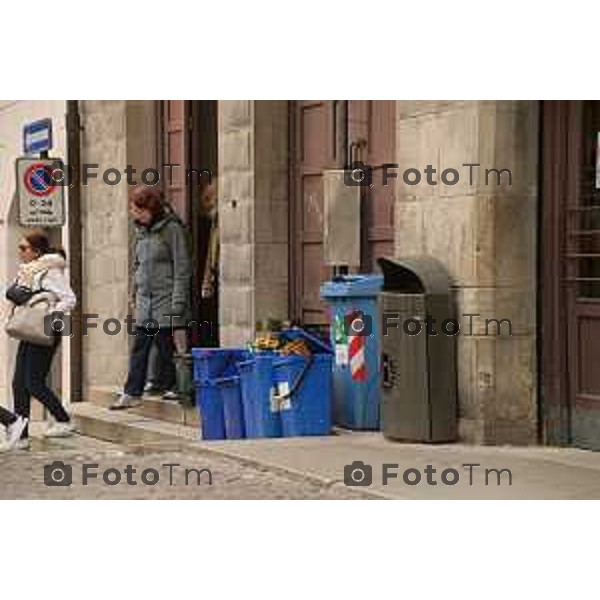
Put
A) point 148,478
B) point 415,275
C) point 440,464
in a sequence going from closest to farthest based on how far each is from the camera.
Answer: point 440,464
point 148,478
point 415,275

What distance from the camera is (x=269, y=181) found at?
10266 millimetres

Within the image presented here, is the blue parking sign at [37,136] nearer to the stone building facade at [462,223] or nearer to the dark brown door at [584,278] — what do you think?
the stone building facade at [462,223]

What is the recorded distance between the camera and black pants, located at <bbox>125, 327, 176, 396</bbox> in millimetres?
10172

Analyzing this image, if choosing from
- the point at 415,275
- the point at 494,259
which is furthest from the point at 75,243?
the point at 494,259

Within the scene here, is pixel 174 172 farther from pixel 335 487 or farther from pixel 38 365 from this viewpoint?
pixel 335 487

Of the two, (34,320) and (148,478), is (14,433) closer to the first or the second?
(34,320)

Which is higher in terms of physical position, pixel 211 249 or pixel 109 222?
pixel 109 222

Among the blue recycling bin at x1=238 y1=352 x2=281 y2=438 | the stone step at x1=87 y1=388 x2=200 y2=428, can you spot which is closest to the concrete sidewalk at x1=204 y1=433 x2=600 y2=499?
the blue recycling bin at x1=238 y1=352 x2=281 y2=438

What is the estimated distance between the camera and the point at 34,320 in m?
9.05

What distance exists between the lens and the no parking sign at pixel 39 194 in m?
11.7

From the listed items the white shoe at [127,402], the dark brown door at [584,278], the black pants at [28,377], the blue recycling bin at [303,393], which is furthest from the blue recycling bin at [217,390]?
the dark brown door at [584,278]

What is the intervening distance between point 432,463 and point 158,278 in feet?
12.3

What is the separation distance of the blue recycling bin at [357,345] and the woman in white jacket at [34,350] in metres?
2.12

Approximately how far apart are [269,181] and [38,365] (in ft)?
8.31
